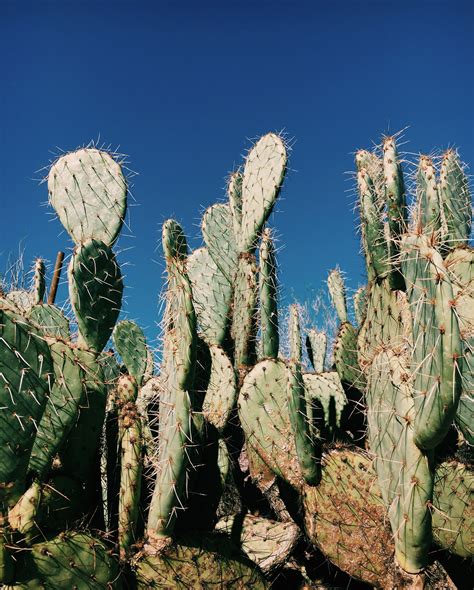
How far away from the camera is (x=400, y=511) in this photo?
6.02 ft

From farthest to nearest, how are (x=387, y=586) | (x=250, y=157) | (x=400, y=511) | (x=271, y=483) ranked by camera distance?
(x=250, y=157)
(x=271, y=483)
(x=387, y=586)
(x=400, y=511)

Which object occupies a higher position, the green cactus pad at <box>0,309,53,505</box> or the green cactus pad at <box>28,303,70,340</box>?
the green cactus pad at <box>28,303,70,340</box>

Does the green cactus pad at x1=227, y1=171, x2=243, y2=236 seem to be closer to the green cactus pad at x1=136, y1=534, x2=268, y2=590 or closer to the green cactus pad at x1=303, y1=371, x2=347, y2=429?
the green cactus pad at x1=303, y1=371, x2=347, y2=429

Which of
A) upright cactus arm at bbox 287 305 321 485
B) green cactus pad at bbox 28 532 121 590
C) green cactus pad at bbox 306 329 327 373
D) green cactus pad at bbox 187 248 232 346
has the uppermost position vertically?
green cactus pad at bbox 306 329 327 373

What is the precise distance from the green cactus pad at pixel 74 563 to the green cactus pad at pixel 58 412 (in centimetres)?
25

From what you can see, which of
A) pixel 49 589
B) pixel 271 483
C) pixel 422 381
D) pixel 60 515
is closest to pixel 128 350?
pixel 271 483

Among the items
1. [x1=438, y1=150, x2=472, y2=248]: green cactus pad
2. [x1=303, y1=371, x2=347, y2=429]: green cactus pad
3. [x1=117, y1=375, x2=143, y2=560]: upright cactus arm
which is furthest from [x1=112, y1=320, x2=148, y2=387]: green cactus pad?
[x1=438, y1=150, x2=472, y2=248]: green cactus pad

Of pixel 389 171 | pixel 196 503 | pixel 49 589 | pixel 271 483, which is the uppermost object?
pixel 389 171

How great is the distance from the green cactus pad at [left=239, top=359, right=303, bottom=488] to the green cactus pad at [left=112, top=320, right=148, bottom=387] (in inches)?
25.2

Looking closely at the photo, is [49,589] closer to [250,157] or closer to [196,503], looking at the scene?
[196,503]

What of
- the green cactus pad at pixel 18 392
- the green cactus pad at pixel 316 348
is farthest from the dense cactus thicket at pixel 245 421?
the green cactus pad at pixel 316 348

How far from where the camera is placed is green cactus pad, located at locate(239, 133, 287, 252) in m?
3.14

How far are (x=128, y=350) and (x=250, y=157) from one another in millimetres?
1226

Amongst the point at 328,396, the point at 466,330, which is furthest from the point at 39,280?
the point at 466,330
